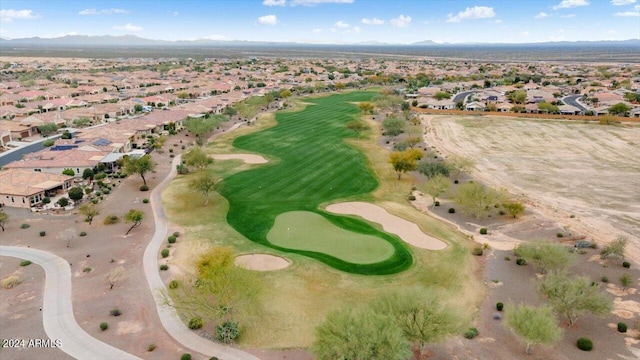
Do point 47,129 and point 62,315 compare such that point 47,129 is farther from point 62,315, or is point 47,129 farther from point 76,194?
→ point 62,315

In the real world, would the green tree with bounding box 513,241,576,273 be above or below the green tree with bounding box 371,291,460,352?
below

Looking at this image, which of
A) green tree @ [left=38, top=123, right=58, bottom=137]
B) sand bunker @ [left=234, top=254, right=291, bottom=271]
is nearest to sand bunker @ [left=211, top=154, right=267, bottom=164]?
sand bunker @ [left=234, top=254, right=291, bottom=271]

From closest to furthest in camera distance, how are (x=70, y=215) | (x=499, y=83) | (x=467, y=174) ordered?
(x=70, y=215)
(x=467, y=174)
(x=499, y=83)

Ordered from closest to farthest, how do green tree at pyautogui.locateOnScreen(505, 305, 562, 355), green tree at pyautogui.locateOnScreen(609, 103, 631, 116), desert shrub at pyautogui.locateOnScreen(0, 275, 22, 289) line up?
green tree at pyautogui.locateOnScreen(505, 305, 562, 355)
desert shrub at pyautogui.locateOnScreen(0, 275, 22, 289)
green tree at pyautogui.locateOnScreen(609, 103, 631, 116)

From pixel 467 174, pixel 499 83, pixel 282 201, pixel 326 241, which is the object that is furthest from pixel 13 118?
pixel 499 83

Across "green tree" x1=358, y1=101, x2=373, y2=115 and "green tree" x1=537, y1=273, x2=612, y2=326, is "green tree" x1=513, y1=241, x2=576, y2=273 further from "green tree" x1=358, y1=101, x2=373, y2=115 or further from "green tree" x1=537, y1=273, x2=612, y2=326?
"green tree" x1=358, y1=101, x2=373, y2=115

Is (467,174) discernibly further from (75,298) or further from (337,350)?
(75,298)
